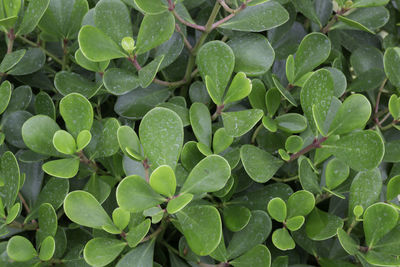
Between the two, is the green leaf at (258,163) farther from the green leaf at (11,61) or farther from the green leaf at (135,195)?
the green leaf at (11,61)

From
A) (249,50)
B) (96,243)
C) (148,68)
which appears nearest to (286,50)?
(249,50)

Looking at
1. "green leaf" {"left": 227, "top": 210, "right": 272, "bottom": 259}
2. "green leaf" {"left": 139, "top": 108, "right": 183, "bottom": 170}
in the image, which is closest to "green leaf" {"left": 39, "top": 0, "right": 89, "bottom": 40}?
"green leaf" {"left": 139, "top": 108, "right": 183, "bottom": 170}

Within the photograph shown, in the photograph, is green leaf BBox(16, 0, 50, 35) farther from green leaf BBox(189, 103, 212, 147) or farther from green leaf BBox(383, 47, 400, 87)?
green leaf BBox(383, 47, 400, 87)

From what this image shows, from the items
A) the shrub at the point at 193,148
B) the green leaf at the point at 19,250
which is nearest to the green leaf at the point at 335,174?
the shrub at the point at 193,148

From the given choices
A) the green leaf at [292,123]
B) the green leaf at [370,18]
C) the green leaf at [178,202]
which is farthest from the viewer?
the green leaf at [370,18]

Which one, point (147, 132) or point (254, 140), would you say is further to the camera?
point (254, 140)

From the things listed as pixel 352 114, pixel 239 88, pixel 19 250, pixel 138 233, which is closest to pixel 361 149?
pixel 352 114

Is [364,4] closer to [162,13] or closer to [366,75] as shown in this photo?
[366,75]
